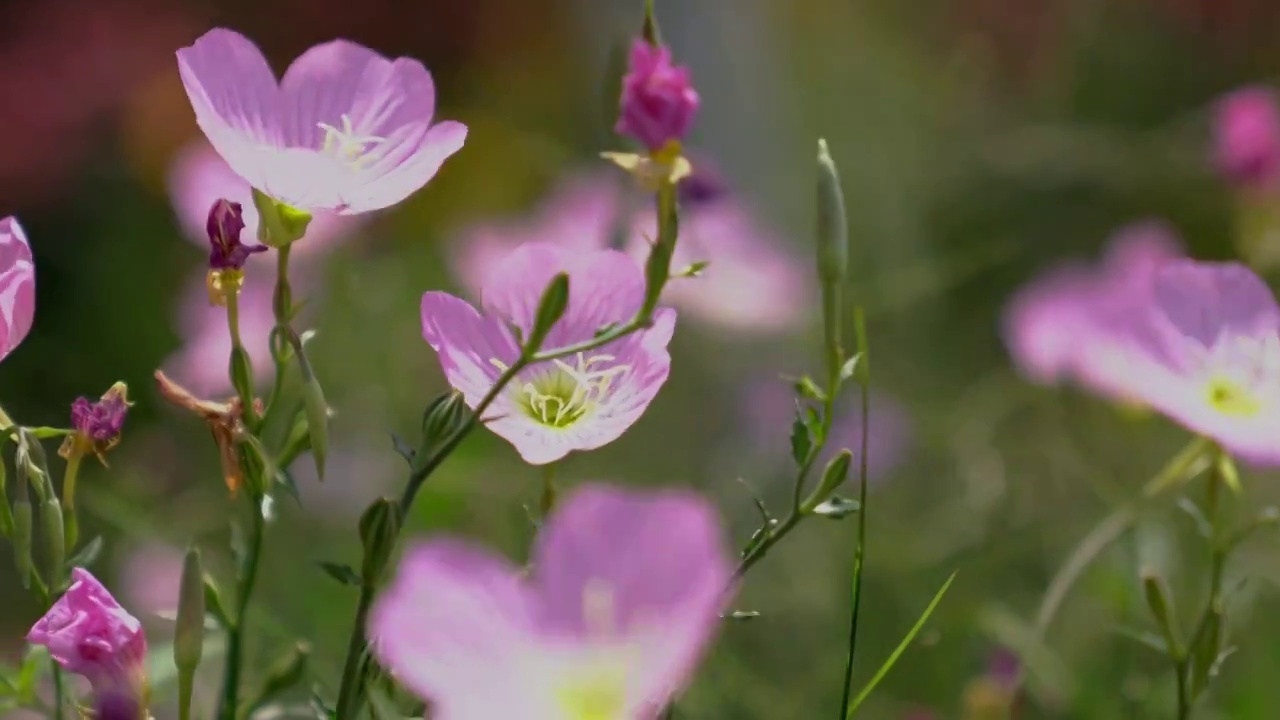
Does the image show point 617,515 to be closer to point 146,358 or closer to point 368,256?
point 368,256

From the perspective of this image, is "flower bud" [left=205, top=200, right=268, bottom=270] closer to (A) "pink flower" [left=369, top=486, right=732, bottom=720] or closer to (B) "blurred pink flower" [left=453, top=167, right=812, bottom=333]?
(A) "pink flower" [left=369, top=486, right=732, bottom=720]

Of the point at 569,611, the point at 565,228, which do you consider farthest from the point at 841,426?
the point at 569,611

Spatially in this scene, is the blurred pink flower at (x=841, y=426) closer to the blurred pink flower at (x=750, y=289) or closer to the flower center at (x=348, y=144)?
the blurred pink flower at (x=750, y=289)

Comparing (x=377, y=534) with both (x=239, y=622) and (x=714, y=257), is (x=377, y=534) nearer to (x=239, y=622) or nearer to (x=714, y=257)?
(x=239, y=622)

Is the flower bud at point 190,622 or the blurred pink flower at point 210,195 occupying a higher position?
the flower bud at point 190,622

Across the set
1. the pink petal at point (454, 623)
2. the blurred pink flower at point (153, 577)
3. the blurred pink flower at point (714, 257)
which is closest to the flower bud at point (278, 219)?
the pink petal at point (454, 623)

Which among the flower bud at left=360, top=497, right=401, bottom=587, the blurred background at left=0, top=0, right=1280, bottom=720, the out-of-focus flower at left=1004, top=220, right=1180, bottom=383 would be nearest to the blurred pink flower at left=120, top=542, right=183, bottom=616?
the blurred background at left=0, top=0, right=1280, bottom=720
